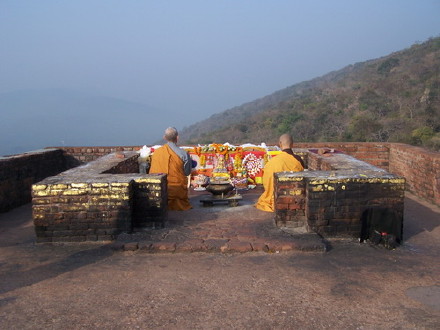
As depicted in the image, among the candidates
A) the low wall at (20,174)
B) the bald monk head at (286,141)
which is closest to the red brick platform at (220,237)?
the bald monk head at (286,141)

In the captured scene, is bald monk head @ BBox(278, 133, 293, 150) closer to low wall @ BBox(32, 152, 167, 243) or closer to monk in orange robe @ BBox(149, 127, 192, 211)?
monk in orange robe @ BBox(149, 127, 192, 211)

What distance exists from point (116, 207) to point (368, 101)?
2282 centimetres

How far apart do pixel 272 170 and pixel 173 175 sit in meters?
1.53

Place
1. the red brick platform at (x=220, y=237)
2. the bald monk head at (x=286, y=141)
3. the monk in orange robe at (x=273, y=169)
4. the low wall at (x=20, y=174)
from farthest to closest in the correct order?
→ the low wall at (x=20, y=174), the bald monk head at (x=286, y=141), the monk in orange robe at (x=273, y=169), the red brick platform at (x=220, y=237)

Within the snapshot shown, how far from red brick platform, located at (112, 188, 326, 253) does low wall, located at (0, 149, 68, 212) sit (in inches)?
126

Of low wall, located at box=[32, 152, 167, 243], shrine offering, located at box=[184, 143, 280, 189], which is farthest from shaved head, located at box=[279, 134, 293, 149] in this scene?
shrine offering, located at box=[184, 143, 280, 189]

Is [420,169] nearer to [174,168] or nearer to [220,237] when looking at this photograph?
[174,168]

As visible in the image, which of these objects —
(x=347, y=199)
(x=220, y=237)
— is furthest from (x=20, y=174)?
(x=347, y=199)

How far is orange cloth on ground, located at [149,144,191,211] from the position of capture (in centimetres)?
667

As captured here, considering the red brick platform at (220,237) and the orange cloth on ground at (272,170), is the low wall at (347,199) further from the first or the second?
the orange cloth on ground at (272,170)

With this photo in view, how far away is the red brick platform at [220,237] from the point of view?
4664 mm

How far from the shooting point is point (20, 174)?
8.09 m

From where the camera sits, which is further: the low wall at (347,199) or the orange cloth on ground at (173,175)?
the orange cloth on ground at (173,175)

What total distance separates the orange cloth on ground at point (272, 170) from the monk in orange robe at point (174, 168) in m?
1.18
